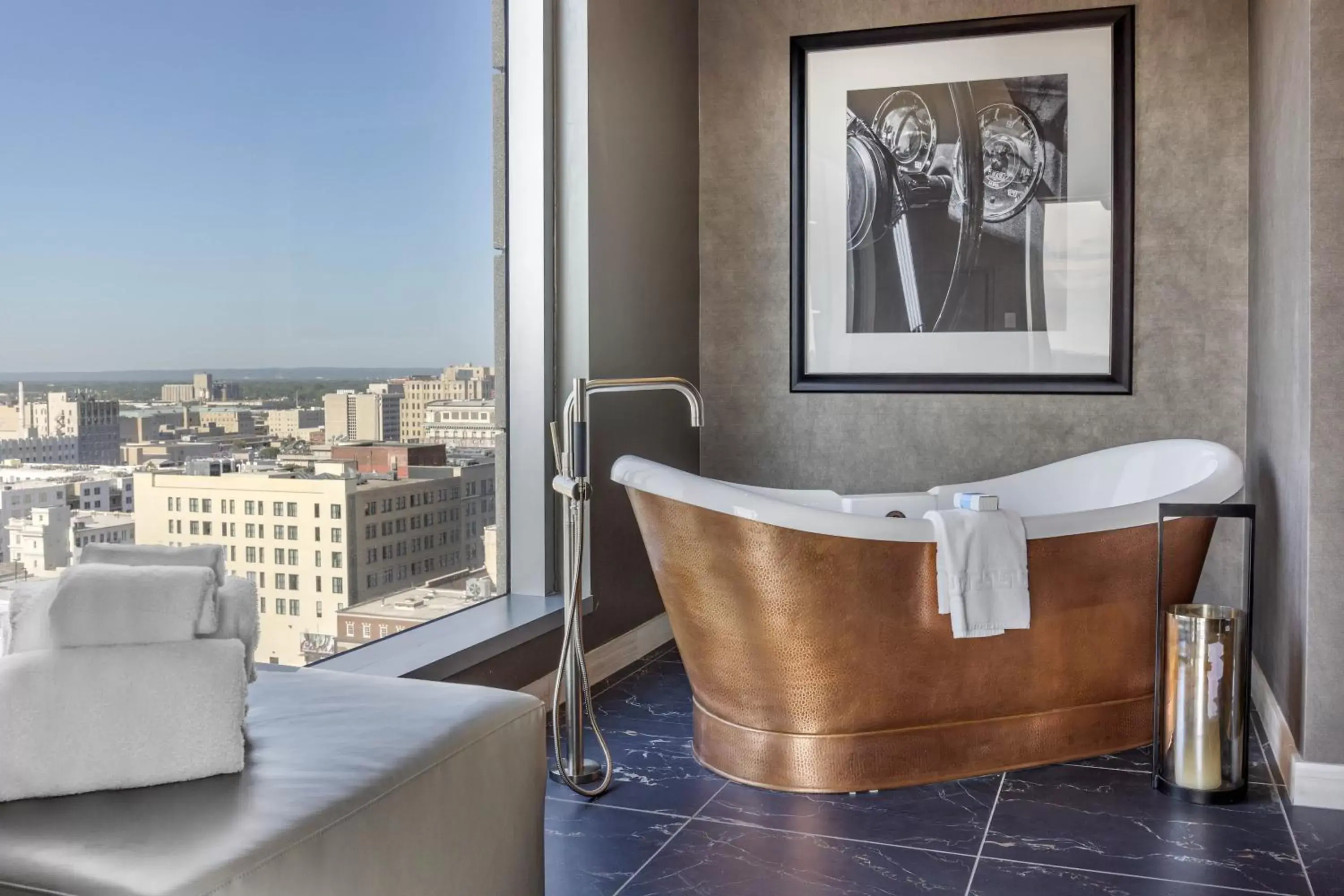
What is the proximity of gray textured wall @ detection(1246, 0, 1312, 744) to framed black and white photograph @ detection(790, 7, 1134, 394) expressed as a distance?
461 mm

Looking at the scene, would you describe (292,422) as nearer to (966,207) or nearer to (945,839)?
(945,839)

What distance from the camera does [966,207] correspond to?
13.1ft

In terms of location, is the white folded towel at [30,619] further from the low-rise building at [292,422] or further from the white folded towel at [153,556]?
the low-rise building at [292,422]

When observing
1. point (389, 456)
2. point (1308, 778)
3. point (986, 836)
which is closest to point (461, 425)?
point (389, 456)

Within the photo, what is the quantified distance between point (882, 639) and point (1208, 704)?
0.73 m

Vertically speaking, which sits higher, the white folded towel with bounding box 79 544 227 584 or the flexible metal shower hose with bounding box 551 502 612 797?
the white folded towel with bounding box 79 544 227 584

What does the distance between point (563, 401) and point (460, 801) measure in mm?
2063

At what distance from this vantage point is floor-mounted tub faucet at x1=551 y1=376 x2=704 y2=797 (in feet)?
8.68

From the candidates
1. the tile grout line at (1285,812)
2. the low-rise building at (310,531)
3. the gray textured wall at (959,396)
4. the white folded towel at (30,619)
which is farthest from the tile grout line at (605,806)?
the gray textured wall at (959,396)

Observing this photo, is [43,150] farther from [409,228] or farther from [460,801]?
[460,801]

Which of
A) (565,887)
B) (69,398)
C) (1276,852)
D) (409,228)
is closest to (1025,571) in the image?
(1276,852)

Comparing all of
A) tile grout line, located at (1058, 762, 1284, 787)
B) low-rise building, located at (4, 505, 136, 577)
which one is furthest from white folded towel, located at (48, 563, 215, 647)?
tile grout line, located at (1058, 762, 1284, 787)

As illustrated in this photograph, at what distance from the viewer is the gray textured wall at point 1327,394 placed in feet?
8.15

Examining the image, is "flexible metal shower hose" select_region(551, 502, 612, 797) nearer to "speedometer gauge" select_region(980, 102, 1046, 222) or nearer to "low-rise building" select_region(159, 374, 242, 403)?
"low-rise building" select_region(159, 374, 242, 403)
